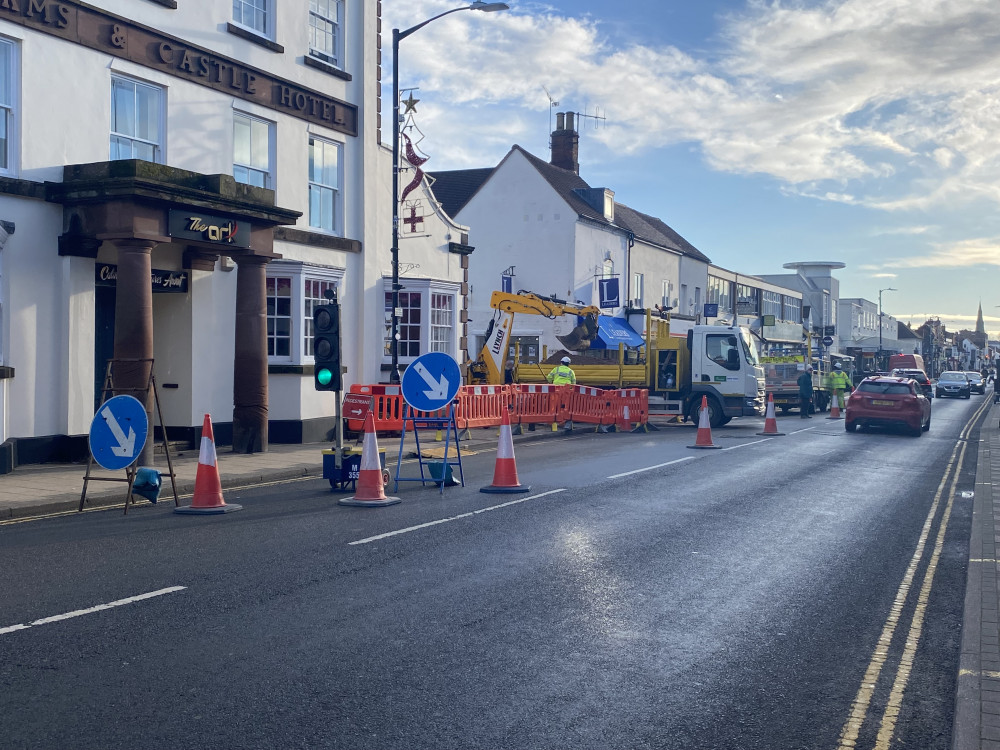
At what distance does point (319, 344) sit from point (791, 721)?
32.2 feet

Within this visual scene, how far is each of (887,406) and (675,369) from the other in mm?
5569

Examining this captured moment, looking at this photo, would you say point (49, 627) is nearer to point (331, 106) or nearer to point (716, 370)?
point (331, 106)

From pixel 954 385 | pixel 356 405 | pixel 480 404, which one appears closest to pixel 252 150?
pixel 356 405

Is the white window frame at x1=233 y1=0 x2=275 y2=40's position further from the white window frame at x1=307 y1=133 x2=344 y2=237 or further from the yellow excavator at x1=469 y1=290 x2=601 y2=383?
the yellow excavator at x1=469 y1=290 x2=601 y2=383

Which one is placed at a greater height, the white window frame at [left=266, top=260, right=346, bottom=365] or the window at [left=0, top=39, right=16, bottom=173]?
the window at [left=0, top=39, right=16, bottom=173]

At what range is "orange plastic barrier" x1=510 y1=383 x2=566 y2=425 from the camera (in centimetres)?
2355

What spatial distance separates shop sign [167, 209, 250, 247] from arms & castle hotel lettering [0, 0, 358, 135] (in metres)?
2.97

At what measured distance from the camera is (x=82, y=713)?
4.76 meters

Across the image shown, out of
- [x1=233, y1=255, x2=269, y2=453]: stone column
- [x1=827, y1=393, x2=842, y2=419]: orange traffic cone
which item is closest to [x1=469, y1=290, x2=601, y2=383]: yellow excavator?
[x1=233, y1=255, x2=269, y2=453]: stone column

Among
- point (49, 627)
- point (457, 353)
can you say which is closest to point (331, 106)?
point (457, 353)

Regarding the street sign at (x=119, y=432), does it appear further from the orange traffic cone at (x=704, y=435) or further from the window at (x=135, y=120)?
the orange traffic cone at (x=704, y=435)

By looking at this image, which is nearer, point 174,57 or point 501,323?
point 174,57

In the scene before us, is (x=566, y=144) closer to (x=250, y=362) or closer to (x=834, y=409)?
(x=834, y=409)

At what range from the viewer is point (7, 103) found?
14156 mm
